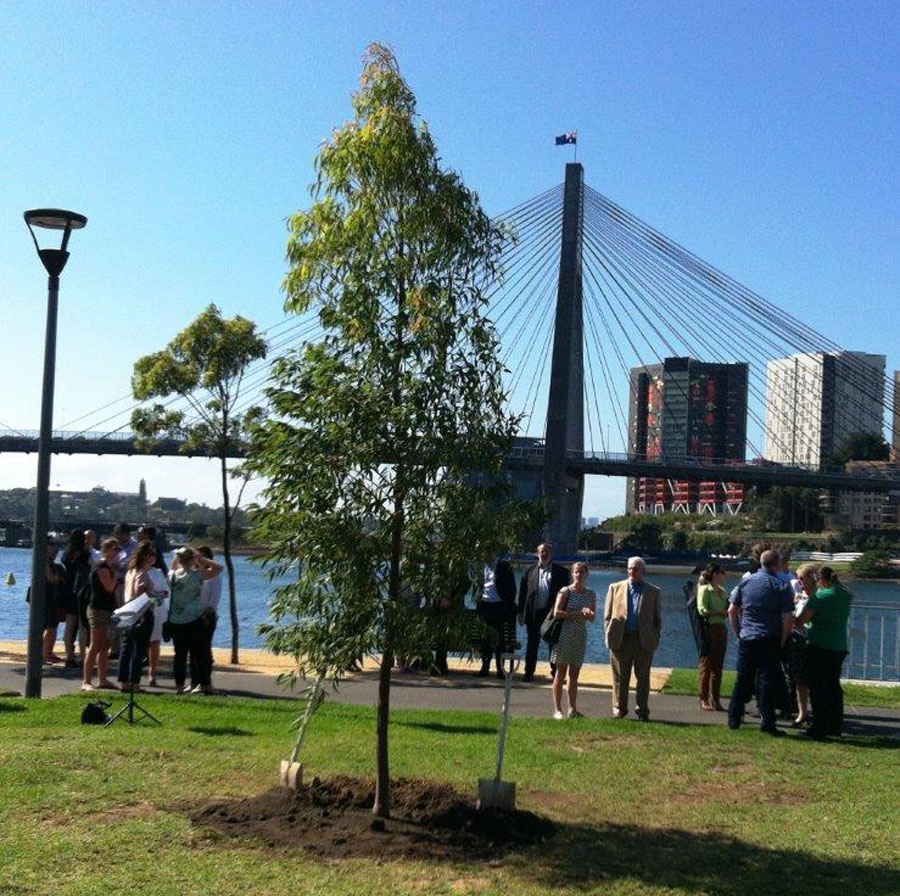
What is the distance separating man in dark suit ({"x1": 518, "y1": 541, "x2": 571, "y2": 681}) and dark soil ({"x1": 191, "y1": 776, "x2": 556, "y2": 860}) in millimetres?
6334

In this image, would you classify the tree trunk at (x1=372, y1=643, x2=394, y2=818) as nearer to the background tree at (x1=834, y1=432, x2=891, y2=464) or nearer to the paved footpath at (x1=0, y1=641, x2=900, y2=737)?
the paved footpath at (x1=0, y1=641, x2=900, y2=737)

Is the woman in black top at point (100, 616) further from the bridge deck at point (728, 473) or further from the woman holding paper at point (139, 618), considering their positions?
the bridge deck at point (728, 473)

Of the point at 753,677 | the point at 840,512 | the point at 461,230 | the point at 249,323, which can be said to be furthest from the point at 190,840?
the point at 840,512

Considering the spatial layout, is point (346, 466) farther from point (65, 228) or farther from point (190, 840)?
point (65, 228)

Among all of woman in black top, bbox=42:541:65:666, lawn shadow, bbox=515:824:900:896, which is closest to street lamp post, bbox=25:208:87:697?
woman in black top, bbox=42:541:65:666

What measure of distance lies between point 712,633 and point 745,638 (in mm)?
1464

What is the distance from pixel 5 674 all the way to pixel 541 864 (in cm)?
886

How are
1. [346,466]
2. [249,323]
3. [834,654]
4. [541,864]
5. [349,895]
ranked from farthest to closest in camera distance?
[249,323] → [834,654] → [346,466] → [541,864] → [349,895]

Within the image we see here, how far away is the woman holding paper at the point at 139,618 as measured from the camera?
10742 millimetres

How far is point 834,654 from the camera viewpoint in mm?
10891

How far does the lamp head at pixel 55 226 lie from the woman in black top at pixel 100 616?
304 centimetres

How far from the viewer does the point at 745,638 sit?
35.8ft

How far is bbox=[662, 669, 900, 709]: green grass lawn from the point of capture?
13047 mm

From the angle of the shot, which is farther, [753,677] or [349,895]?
[753,677]
